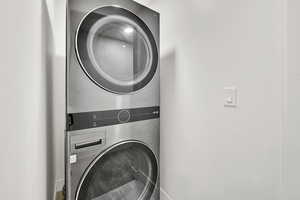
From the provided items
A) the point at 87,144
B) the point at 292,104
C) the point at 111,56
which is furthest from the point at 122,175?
→ the point at 292,104

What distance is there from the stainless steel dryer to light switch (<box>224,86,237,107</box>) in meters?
0.55

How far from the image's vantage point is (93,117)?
35.9 inches

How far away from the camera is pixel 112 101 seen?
3.29 feet

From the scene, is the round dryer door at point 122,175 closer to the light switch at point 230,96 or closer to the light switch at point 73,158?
the light switch at point 73,158

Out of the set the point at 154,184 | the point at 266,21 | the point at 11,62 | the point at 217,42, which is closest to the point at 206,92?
the point at 217,42

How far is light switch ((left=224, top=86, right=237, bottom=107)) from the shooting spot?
0.89 metres

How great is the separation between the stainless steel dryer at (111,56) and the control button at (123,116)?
0.04 m

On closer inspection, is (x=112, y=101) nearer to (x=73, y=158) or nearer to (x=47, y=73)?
(x=73, y=158)

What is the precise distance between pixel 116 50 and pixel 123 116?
18.9 inches

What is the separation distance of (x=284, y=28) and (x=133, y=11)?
941 millimetres

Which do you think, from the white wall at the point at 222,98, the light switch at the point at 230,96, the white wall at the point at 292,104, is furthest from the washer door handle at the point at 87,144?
the white wall at the point at 292,104

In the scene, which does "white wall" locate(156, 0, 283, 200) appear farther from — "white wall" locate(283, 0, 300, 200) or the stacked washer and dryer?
the stacked washer and dryer

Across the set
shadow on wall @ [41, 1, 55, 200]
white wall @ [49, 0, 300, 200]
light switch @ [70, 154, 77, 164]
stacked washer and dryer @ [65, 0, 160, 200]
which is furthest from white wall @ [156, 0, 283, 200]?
shadow on wall @ [41, 1, 55, 200]

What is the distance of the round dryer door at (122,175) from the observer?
938 millimetres
